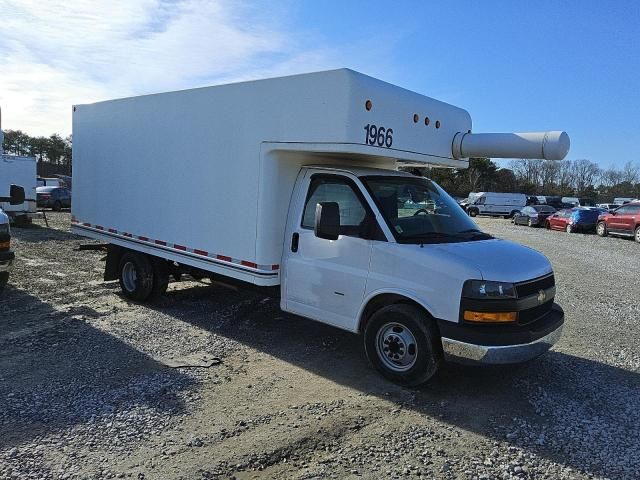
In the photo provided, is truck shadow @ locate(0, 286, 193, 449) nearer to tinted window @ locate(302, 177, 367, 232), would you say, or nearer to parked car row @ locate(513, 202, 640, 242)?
tinted window @ locate(302, 177, 367, 232)

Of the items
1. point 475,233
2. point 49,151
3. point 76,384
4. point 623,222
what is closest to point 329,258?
point 475,233

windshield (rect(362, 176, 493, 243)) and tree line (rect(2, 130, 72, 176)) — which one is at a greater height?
tree line (rect(2, 130, 72, 176))

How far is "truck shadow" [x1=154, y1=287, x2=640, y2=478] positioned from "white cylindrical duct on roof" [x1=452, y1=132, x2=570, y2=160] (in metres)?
2.35

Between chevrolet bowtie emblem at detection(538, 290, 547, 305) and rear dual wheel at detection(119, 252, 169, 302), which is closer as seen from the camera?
chevrolet bowtie emblem at detection(538, 290, 547, 305)

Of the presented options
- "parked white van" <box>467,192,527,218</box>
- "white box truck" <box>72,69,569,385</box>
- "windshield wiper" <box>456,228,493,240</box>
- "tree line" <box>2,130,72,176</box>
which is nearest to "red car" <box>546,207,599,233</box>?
"parked white van" <box>467,192,527,218</box>

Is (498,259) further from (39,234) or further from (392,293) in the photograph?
(39,234)

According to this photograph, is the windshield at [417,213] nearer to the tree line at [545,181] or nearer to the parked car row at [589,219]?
the parked car row at [589,219]

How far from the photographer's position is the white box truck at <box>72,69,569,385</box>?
4.66 metres

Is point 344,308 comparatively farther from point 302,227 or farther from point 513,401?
point 513,401

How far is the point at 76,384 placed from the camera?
485 centimetres

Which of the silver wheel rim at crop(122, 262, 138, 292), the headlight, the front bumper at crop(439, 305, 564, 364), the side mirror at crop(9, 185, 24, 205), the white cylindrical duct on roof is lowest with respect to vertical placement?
the silver wheel rim at crop(122, 262, 138, 292)

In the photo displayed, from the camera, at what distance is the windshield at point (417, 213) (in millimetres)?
5180

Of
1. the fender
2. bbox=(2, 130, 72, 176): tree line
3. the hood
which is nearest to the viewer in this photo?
the hood

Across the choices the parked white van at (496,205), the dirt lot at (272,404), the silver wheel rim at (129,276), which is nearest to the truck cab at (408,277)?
the dirt lot at (272,404)
